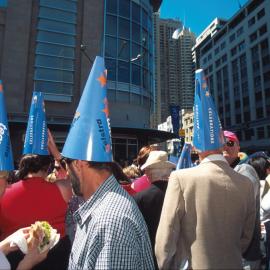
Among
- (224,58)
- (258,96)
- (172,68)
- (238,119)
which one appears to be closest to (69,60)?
(258,96)

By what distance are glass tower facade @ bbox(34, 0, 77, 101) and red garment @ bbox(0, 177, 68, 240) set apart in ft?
71.2

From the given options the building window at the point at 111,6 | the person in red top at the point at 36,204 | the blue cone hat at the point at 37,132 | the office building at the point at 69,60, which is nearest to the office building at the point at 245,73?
the office building at the point at 69,60

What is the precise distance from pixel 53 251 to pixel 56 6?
25.8 meters

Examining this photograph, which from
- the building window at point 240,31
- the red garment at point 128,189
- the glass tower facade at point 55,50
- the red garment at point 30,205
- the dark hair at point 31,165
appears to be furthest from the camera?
the building window at point 240,31

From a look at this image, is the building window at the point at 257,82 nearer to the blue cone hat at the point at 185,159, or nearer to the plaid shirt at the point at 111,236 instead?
the blue cone hat at the point at 185,159

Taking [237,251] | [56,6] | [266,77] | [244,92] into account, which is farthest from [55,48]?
[244,92]

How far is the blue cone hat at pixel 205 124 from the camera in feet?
8.54

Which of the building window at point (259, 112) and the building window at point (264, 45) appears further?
the building window at point (259, 112)

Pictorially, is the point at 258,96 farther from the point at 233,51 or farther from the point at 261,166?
the point at 261,166

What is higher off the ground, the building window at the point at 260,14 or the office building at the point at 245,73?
the building window at the point at 260,14

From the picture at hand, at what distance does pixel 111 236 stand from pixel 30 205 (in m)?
1.78

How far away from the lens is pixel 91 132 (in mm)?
1797

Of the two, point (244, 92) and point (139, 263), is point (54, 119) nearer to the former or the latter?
point (139, 263)

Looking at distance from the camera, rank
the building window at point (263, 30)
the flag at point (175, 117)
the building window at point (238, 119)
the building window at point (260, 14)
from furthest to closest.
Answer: the building window at point (238, 119) < the building window at point (260, 14) < the building window at point (263, 30) < the flag at point (175, 117)
